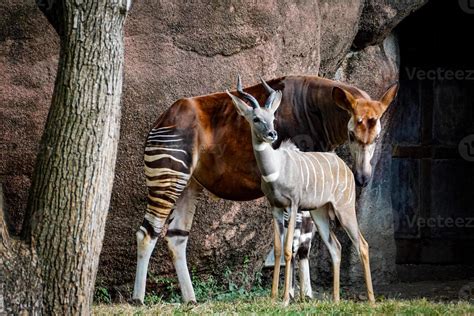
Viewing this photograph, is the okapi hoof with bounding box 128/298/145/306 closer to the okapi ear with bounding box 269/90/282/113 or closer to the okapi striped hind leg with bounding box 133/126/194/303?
the okapi striped hind leg with bounding box 133/126/194/303

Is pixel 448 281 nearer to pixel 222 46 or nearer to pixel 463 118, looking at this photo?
pixel 463 118

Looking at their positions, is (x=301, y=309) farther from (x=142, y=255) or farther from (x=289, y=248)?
(x=142, y=255)

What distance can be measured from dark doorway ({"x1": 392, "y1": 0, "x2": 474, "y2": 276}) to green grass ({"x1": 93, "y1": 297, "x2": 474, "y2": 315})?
4.68 m

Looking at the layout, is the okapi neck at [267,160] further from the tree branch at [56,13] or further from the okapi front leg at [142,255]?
the tree branch at [56,13]

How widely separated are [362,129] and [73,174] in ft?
8.65

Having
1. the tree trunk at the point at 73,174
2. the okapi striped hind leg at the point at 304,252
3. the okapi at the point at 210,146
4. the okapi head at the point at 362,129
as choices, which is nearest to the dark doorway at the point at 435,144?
the okapi at the point at 210,146

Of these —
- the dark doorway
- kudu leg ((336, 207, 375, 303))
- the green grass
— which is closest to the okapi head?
kudu leg ((336, 207, 375, 303))

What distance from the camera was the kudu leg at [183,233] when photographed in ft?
27.8

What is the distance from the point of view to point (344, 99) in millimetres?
8047

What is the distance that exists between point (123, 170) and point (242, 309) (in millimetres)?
2139

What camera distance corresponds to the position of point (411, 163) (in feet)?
40.7

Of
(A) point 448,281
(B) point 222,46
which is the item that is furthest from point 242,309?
(A) point 448,281

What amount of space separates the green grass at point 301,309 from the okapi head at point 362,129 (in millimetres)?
1076

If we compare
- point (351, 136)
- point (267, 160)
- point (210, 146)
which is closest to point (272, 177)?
point (267, 160)
